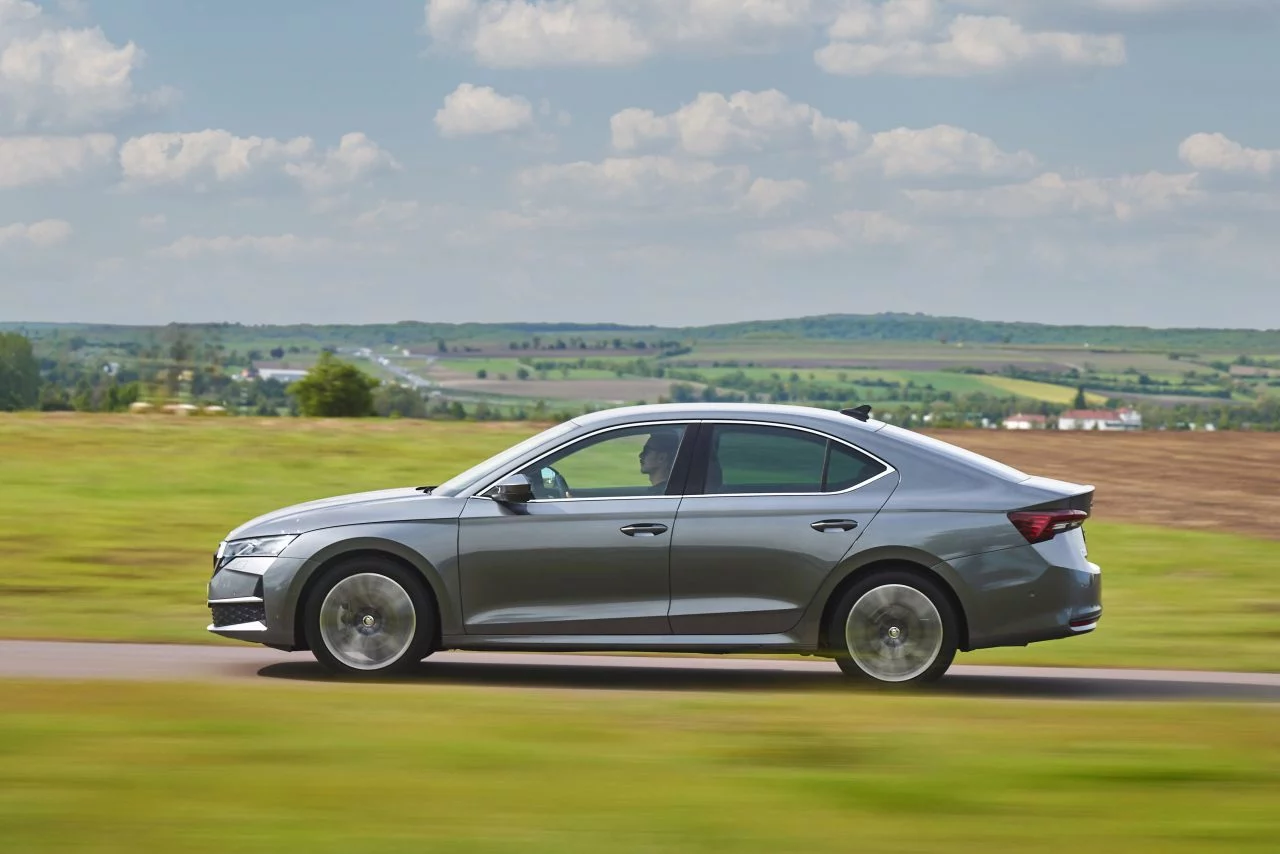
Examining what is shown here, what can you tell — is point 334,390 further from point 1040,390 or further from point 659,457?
point 1040,390

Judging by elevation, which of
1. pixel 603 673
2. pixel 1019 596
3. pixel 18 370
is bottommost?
pixel 603 673

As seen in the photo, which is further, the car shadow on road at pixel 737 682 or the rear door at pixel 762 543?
the car shadow on road at pixel 737 682

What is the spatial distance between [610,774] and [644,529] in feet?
11.2

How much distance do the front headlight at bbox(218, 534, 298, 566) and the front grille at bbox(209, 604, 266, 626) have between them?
0.25 metres

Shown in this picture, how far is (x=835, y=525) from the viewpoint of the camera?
31.7ft

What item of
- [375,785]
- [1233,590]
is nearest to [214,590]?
[375,785]

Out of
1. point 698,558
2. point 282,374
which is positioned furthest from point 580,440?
point 282,374

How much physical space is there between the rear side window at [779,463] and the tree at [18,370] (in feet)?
117

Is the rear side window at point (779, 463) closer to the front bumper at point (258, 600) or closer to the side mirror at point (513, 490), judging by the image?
the side mirror at point (513, 490)

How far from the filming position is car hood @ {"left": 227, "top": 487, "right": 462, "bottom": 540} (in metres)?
9.86

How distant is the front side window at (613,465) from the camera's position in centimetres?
991

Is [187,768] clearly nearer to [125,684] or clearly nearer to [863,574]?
[125,684]

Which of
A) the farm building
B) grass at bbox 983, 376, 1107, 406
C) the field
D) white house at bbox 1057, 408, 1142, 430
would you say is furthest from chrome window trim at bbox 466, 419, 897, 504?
grass at bbox 983, 376, 1107, 406

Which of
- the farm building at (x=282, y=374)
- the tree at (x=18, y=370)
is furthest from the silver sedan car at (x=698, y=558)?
the tree at (x=18, y=370)
